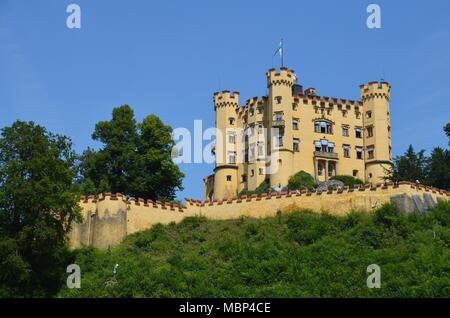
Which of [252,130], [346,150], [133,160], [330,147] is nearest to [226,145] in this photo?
[252,130]

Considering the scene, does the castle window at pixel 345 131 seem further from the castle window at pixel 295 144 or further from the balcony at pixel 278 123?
the balcony at pixel 278 123

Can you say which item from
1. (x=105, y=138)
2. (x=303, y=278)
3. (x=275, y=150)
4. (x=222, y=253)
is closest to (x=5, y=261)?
(x=222, y=253)

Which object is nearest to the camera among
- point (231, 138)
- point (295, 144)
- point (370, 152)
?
point (295, 144)

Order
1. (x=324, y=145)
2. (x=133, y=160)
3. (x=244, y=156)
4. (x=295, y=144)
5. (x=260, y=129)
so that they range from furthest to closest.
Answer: (x=324, y=145) < (x=244, y=156) < (x=260, y=129) < (x=295, y=144) < (x=133, y=160)

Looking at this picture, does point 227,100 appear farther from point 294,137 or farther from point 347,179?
point 347,179

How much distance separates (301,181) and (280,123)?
19.9 feet

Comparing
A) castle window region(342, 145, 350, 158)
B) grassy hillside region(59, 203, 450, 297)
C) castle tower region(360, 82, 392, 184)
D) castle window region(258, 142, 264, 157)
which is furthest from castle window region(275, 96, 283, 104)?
grassy hillside region(59, 203, 450, 297)

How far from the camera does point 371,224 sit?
1982 inches

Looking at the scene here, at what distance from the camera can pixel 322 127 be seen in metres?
80.8

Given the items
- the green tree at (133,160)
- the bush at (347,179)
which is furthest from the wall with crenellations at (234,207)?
the bush at (347,179)

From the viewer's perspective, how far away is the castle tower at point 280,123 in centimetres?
7675

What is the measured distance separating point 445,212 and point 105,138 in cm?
2809
